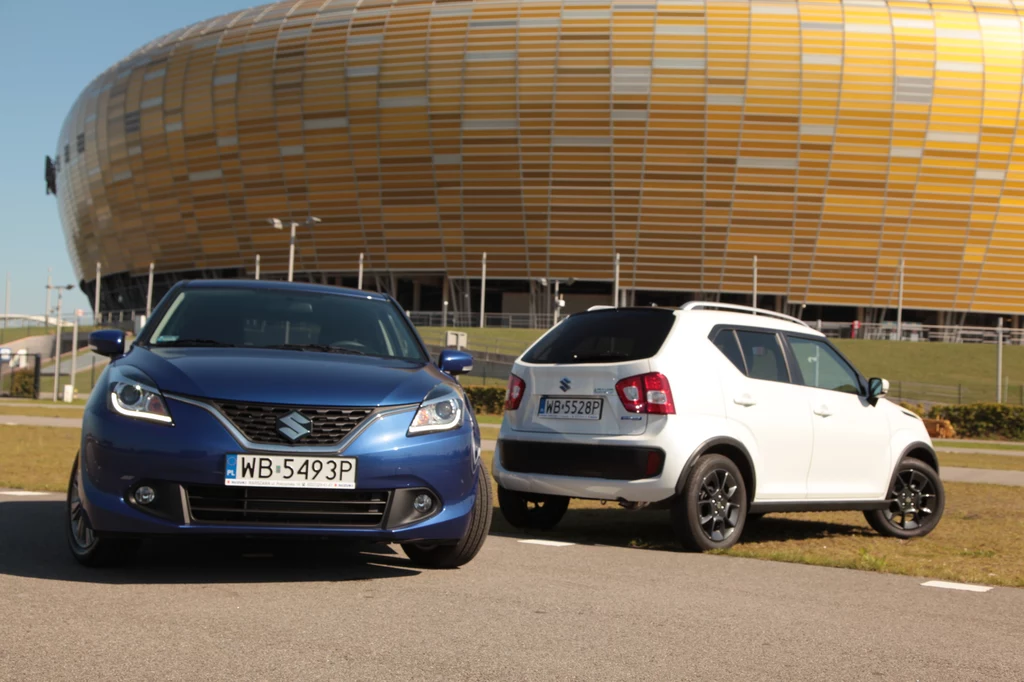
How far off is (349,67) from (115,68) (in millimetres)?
24734

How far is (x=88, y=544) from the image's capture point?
5.71 meters

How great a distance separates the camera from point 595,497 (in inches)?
293

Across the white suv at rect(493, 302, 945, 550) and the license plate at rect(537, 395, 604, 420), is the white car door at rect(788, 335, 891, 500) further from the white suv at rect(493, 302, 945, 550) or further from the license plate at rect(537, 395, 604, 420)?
the license plate at rect(537, 395, 604, 420)

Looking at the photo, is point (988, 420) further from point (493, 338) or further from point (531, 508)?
point (531, 508)

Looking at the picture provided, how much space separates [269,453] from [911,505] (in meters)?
5.68

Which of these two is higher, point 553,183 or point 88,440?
point 553,183

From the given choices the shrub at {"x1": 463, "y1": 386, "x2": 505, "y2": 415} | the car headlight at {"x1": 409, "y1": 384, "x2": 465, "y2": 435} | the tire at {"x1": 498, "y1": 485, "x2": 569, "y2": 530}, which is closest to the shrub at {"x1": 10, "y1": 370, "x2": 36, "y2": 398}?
the shrub at {"x1": 463, "y1": 386, "x2": 505, "y2": 415}

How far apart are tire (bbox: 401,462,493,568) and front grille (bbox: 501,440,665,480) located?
1.32 metres

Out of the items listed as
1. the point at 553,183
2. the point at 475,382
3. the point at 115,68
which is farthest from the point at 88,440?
the point at 115,68

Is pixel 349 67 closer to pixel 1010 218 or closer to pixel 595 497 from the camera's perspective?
pixel 1010 218

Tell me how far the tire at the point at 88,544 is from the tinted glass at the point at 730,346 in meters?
3.95

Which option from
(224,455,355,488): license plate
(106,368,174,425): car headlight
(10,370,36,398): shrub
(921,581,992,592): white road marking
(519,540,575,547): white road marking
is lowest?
(10,370,36,398): shrub

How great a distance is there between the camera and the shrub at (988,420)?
33.2 m

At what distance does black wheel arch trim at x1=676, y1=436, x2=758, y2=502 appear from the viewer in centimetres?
718
